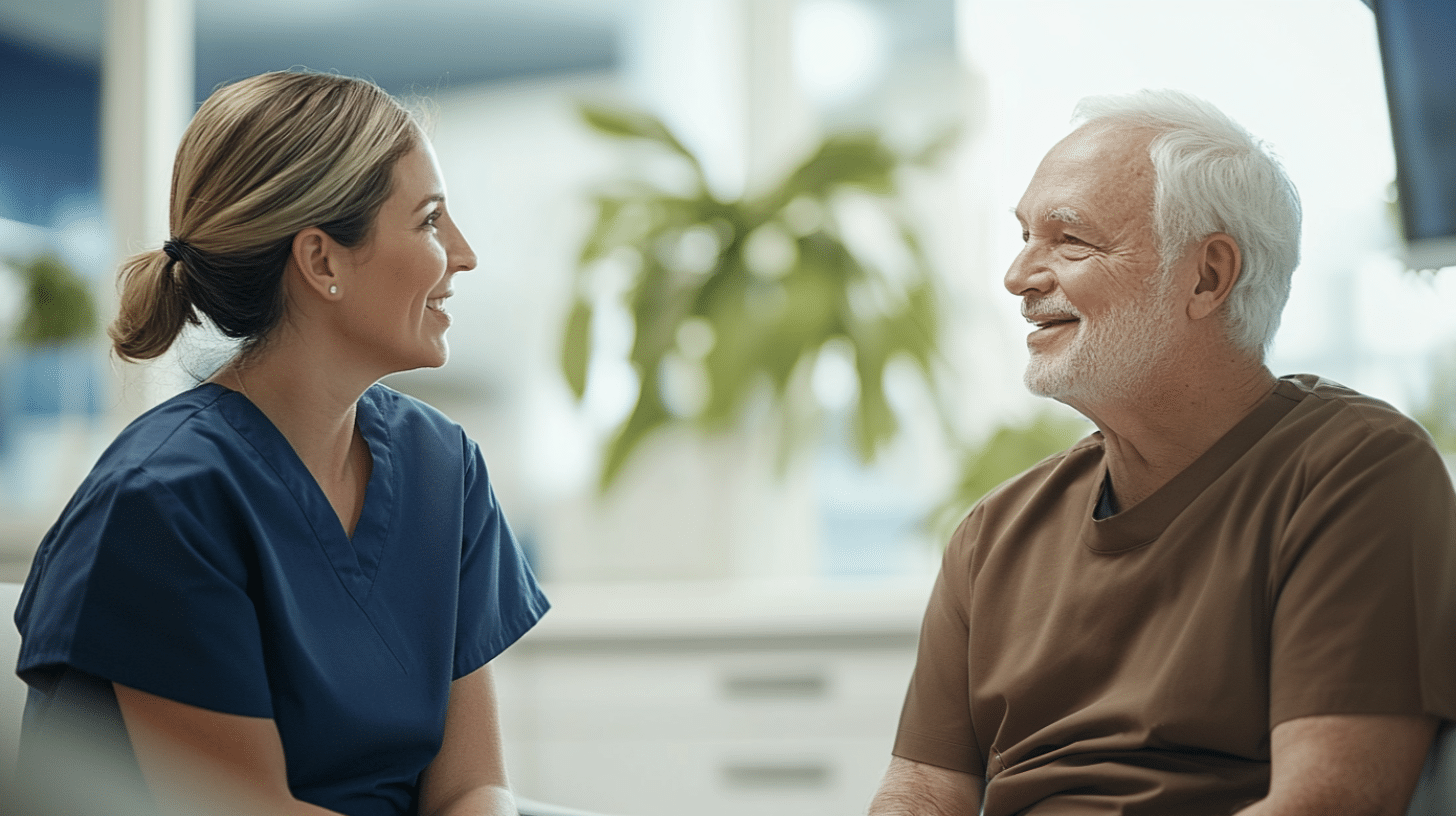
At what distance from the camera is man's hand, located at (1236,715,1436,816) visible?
39.3 inches

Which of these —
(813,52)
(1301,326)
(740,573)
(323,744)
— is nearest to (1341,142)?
(1301,326)

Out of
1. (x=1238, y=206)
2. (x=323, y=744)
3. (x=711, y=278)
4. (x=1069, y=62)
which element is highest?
(x=1069, y=62)

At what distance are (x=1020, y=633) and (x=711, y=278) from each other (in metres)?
1.57

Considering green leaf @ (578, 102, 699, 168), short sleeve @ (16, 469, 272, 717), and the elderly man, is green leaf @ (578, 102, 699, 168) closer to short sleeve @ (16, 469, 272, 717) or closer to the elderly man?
the elderly man

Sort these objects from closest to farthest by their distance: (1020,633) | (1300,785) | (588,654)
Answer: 1. (1300,785)
2. (1020,633)
3. (588,654)

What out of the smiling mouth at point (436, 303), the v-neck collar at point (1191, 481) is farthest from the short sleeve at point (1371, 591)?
the smiling mouth at point (436, 303)

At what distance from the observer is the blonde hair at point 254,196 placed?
117 cm

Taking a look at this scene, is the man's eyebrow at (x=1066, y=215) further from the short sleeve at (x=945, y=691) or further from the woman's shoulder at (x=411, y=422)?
the woman's shoulder at (x=411, y=422)

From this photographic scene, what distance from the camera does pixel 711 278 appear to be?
2.71 meters

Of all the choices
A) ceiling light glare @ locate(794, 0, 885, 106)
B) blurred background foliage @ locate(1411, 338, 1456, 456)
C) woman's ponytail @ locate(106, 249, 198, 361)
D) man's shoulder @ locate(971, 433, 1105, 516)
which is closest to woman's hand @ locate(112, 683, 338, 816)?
woman's ponytail @ locate(106, 249, 198, 361)

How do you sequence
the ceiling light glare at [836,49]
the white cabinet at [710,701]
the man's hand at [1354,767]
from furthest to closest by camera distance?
A: the ceiling light glare at [836,49] → the white cabinet at [710,701] → the man's hand at [1354,767]

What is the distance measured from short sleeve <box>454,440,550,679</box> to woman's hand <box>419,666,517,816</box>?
0.11ft

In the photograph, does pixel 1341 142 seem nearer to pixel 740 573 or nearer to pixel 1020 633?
pixel 740 573

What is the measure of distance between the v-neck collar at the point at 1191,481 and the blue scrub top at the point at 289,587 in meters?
0.66
